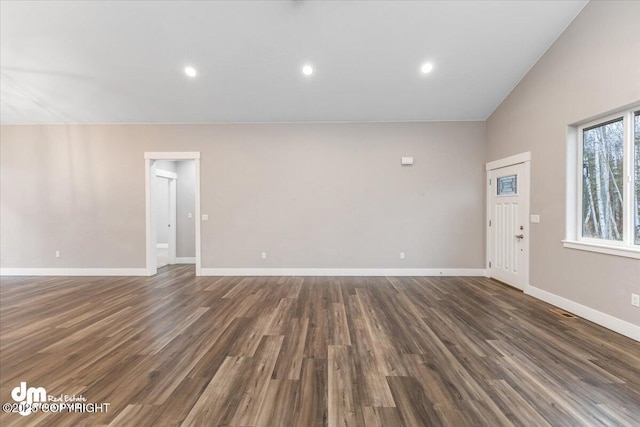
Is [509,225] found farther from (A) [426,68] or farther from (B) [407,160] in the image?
(A) [426,68]

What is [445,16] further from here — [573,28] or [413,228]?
[413,228]

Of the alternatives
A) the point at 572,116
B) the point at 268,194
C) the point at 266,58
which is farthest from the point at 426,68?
the point at 268,194

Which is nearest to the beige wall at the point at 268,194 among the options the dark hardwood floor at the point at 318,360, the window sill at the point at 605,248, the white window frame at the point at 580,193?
the dark hardwood floor at the point at 318,360

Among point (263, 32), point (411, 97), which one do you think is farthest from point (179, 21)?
point (411, 97)

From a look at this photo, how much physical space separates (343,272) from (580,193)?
3.81 metres

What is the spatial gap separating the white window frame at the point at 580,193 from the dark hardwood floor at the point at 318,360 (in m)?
0.91

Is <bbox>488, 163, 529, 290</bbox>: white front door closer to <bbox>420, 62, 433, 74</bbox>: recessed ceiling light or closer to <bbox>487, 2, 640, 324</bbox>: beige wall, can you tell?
<bbox>487, 2, 640, 324</bbox>: beige wall

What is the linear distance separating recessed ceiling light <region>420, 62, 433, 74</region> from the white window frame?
2.07 m

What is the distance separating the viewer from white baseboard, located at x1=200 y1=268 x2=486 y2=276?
18.4 ft

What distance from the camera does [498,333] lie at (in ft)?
9.94

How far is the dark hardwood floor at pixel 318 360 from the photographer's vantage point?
1.83 meters

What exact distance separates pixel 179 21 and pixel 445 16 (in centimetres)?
346

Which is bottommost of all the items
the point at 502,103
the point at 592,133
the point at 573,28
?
the point at 592,133

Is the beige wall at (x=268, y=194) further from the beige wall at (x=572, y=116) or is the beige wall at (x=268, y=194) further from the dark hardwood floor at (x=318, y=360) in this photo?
the dark hardwood floor at (x=318, y=360)
